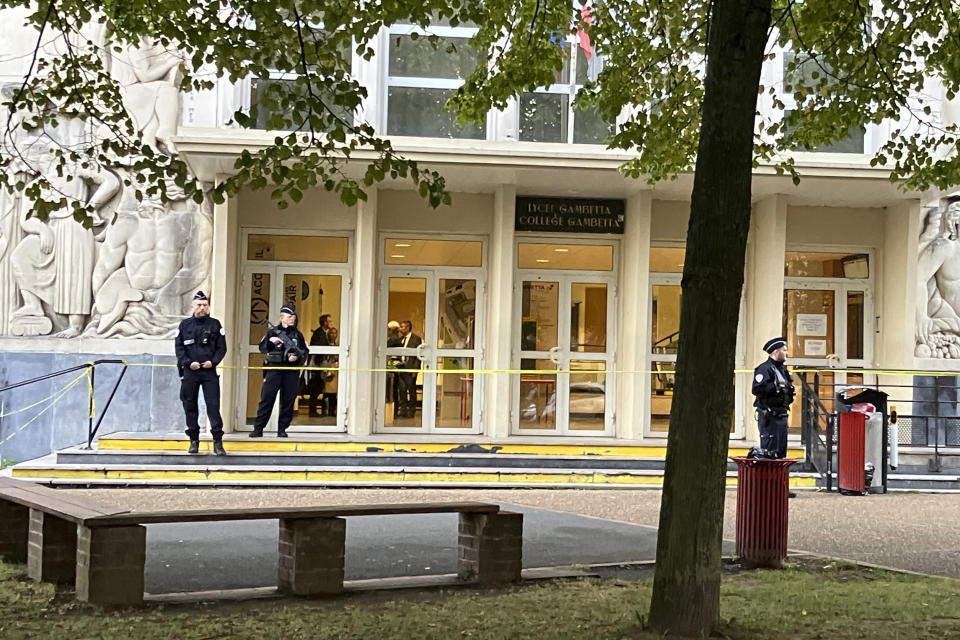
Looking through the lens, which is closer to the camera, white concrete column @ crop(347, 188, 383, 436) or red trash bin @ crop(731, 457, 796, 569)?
red trash bin @ crop(731, 457, 796, 569)

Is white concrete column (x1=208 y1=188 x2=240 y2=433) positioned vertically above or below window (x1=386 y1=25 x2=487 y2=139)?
below

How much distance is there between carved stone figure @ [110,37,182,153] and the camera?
17266 millimetres

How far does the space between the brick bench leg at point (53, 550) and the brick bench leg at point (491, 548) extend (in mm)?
2625

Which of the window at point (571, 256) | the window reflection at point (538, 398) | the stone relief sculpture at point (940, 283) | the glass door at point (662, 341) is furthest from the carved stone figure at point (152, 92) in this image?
the stone relief sculpture at point (940, 283)

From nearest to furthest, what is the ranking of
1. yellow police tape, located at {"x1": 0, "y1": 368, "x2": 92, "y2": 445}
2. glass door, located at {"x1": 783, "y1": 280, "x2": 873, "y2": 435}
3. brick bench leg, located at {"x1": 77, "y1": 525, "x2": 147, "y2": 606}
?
brick bench leg, located at {"x1": 77, "y1": 525, "x2": 147, "y2": 606} < yellow police tape, located at {"x1": 0, "y1": 368, "x2": 92, "y2": 445} < glass door, located at {"x1": 783, "y1": 280, "x2": 873, "y2": 435}

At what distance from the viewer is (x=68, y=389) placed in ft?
56.3

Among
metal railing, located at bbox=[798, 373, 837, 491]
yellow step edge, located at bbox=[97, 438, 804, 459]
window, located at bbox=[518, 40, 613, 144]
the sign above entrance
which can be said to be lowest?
yellow step edge, located at bbox=[97, 438, 804, 459]

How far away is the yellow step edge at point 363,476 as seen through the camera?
1417 centimetres

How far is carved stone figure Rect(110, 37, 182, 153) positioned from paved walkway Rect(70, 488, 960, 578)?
6.16m

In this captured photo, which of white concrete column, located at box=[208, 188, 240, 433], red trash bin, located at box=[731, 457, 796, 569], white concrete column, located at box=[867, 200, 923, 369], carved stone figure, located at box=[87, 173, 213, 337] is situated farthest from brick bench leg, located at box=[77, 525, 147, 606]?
white concrete column, located at box=[867, 200, 923, 369]

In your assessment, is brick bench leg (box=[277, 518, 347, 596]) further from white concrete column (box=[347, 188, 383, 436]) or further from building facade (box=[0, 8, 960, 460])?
white concrete column (box=[347, 188, 383, 436])

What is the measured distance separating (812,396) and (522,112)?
6.26 m

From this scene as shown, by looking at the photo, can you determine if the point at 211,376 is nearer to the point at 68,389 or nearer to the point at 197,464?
the point at 197,464

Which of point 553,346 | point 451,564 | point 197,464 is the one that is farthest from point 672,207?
point 451,564
